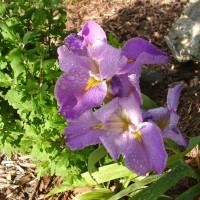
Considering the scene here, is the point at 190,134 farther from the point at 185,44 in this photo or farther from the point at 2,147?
the point at 2,147

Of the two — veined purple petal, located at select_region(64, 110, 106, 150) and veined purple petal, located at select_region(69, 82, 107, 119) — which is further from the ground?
veined purple petal, located at select_region(69, 82, 107, 119)

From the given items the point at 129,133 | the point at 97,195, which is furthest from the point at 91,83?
the point at 97,195

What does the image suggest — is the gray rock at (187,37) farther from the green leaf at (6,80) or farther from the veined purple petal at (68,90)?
the veined purple petal at (68,90)

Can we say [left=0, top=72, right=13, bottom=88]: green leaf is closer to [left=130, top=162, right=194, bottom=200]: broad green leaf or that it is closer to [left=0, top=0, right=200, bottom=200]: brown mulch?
[left=0, top=0, right=200, bottom=200]: brown mulch

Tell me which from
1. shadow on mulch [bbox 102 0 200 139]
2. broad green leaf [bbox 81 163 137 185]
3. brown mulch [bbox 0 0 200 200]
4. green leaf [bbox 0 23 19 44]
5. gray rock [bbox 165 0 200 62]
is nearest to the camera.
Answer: green leaf [bbox 0 23 19 44]

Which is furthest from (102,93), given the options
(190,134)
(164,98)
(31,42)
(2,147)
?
(164,98)

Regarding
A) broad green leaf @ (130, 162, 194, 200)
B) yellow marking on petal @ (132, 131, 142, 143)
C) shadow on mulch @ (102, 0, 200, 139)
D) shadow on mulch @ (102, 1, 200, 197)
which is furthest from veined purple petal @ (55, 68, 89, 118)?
shadow on mulch @ (102, 0, 200, 139)
